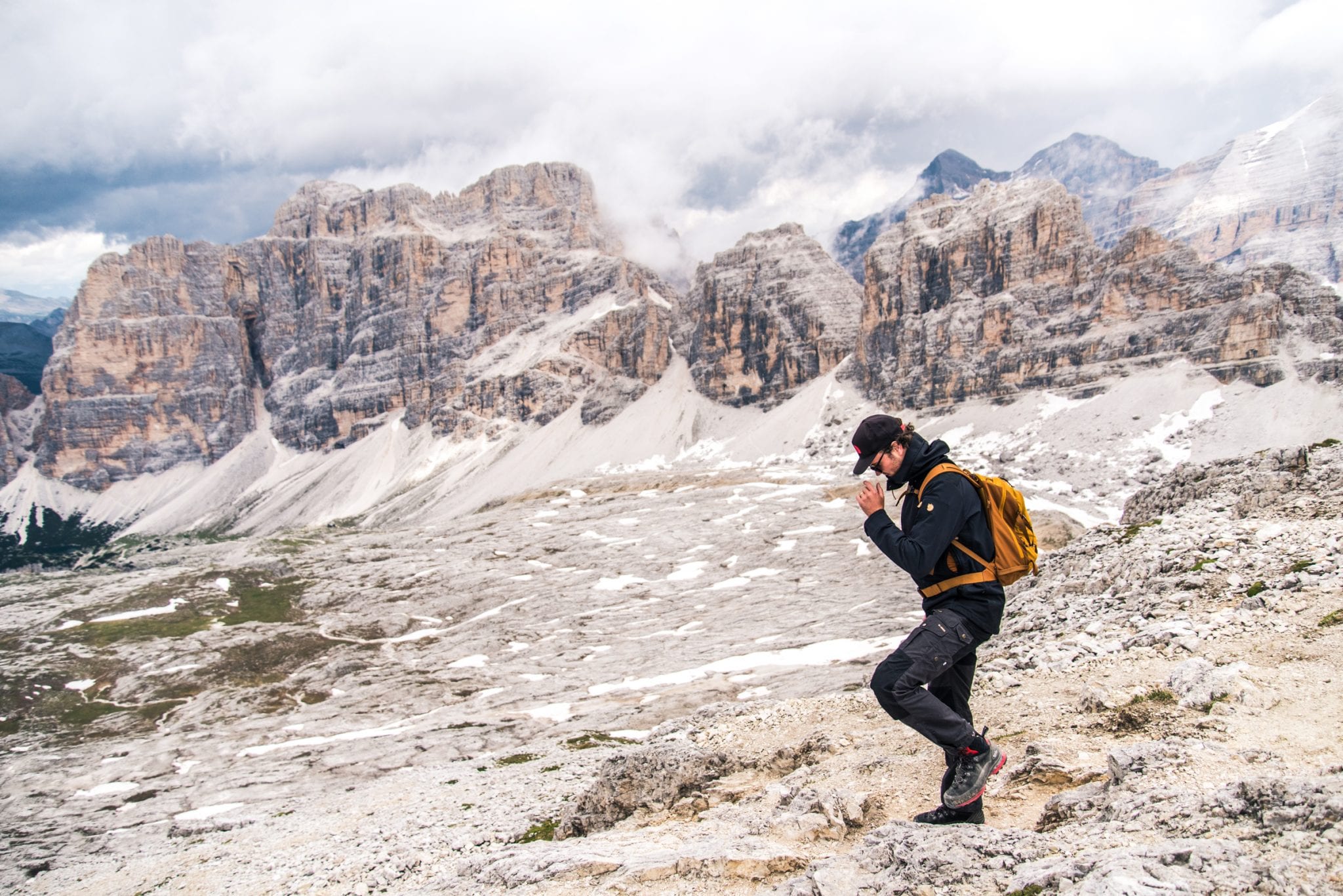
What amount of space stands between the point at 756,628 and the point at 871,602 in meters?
8.12

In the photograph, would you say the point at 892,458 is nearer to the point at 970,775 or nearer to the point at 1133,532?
the point at 970,775

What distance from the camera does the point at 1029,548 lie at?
778cm

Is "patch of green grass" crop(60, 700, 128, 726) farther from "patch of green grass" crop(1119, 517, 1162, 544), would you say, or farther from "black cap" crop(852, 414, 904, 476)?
"black cap" crop(852, 414, 904, 476)

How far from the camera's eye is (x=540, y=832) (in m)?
12.8

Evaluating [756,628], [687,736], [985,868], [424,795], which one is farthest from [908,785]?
[756,628]

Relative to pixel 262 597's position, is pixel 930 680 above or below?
above

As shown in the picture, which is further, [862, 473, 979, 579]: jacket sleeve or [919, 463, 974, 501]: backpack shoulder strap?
[919, 463, 974, 501]: backpack shoulder strap

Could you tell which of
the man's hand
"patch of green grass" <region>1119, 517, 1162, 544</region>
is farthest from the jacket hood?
"patch of green grass" <region>1119, 517, 1162, 544</region>

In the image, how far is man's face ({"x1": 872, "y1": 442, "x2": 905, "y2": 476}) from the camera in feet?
26.1

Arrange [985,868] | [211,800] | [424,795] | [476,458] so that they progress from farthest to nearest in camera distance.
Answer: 1. [476,458]
2. [211,800]
3. [424,795]
4. [985,868]

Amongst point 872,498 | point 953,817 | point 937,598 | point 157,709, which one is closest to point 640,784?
point 953,817

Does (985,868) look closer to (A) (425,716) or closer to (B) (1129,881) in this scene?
(B) (1129,881)

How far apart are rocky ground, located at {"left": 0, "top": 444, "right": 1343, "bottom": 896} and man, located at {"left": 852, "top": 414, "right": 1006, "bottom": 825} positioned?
81cm

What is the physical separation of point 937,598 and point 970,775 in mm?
1732
